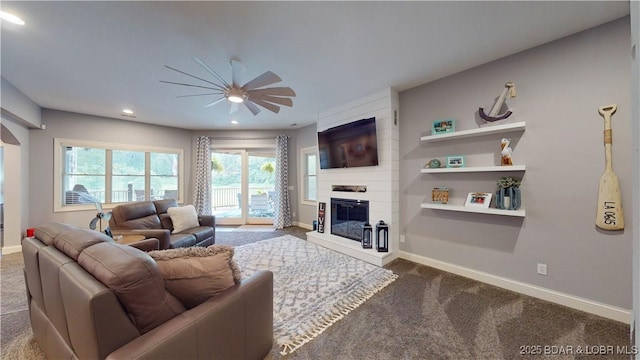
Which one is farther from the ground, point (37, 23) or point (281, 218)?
point (37, 23)

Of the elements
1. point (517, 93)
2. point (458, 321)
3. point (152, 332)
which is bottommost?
point (458, 321)

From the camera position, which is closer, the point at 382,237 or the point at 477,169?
the point at 477,169

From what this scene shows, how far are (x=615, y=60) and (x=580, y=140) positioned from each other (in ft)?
2.35

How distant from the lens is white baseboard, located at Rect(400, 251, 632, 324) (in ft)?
6.69

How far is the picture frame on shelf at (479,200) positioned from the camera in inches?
105

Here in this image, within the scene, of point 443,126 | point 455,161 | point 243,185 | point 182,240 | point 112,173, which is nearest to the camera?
point 455,161

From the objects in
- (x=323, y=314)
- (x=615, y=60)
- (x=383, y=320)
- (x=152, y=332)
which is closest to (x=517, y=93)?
(x=615, y=60)

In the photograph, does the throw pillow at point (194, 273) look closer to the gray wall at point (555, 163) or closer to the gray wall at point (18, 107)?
the gray wall at point (555, 163)

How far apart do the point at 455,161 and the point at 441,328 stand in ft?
6.26

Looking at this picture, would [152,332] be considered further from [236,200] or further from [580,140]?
[236,200]

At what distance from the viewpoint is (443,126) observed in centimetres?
304

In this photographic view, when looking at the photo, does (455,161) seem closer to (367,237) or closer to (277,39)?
(367,237)

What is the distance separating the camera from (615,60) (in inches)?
80.5

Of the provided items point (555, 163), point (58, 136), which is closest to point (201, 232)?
point (58, 136)
